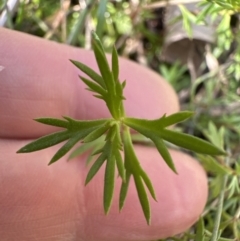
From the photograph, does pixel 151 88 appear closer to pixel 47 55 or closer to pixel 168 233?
pixel 47 55

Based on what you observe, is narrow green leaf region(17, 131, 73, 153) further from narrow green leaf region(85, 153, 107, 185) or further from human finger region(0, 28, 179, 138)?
human finger region(0, 28, 179, 138)

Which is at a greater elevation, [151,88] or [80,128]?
[80,128]

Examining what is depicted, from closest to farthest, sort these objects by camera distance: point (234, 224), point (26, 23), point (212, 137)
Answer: point (234, 224) < point (212, 137) < point (26, 23)

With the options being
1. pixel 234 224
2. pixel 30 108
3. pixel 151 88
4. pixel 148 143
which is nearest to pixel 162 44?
pixel 151 88

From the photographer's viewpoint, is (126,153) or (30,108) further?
(30,108)

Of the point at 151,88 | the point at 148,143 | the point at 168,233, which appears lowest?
the point at 168,233

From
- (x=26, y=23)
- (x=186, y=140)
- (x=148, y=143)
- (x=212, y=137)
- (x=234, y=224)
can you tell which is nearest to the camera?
(x=186, y=140)

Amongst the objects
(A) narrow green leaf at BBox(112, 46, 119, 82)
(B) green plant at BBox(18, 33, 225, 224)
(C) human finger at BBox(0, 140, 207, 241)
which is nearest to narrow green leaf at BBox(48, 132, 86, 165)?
(B) green plant at BBox(18, 33, 225, 224)
